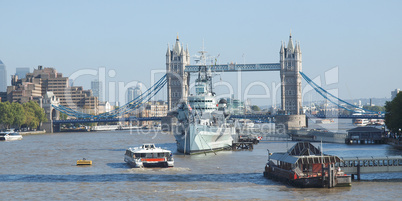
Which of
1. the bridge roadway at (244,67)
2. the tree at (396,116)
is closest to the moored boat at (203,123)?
the tree at (396,116)

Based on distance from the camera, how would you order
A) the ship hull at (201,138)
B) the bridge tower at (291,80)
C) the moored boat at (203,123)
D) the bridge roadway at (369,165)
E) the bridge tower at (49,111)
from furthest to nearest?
the bridge tower at (291,80) < the bridge tower at (49,111) < the moored boat at (203,123) < the ship hull at (201,138) < the bridge roadway at (369,165)

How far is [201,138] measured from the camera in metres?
62.4

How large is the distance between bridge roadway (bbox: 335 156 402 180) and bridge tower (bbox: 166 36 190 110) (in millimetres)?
125580

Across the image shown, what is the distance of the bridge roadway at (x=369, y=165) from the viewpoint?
41.3 m

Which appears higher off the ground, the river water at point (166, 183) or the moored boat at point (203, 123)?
the moored boat at point (203, 123)

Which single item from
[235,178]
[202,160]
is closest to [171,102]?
[202,160]

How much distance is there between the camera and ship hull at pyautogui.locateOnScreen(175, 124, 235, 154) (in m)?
60.8

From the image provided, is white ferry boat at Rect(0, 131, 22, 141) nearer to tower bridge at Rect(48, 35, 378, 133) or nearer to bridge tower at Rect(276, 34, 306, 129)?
tower bridge at Rect(48, 35, 378, 133)

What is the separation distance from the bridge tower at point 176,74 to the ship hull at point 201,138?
99.1 m

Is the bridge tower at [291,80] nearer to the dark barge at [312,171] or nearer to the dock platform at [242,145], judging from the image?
the dock platform at [242,145]

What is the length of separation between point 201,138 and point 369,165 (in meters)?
23.6

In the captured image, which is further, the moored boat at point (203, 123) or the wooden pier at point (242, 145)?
the wooden pier at point (242, 145)

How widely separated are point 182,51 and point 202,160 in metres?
116

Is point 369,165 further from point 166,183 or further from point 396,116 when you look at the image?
point 396,116
